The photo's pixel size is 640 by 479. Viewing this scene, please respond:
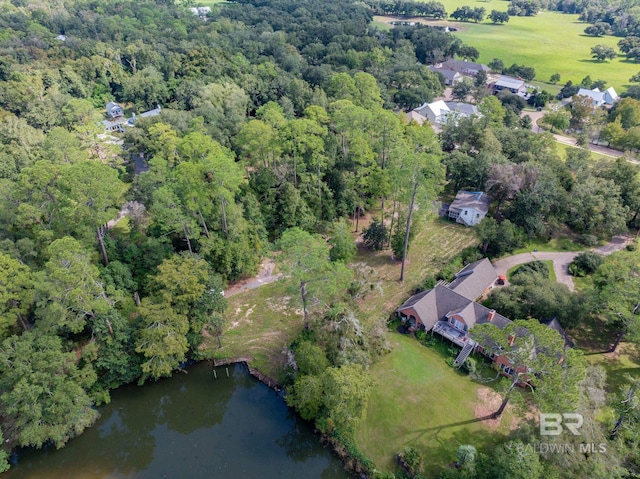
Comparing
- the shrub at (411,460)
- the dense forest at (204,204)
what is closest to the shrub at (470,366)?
the dense forest at (204,204)

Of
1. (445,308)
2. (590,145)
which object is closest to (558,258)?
(445,308)

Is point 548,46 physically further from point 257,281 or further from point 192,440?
point 192,440

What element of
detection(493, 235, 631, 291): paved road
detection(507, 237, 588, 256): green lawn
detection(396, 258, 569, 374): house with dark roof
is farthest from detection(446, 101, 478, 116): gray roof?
detection(396, 258, 569, 374): house with dark roof

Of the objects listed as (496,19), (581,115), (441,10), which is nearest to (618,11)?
(496,19)

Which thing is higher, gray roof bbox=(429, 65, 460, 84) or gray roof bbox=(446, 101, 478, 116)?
gray roof bbox=(429, 65, 460, 84)

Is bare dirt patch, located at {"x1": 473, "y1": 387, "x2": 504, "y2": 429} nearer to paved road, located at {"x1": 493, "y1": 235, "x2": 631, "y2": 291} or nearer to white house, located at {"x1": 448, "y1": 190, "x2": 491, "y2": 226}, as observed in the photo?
paved road, located at {"x1": 493, "y1": 235, "x2": 631, "y2": 291}

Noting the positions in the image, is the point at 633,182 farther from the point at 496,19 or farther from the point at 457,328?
the point at 496,19
